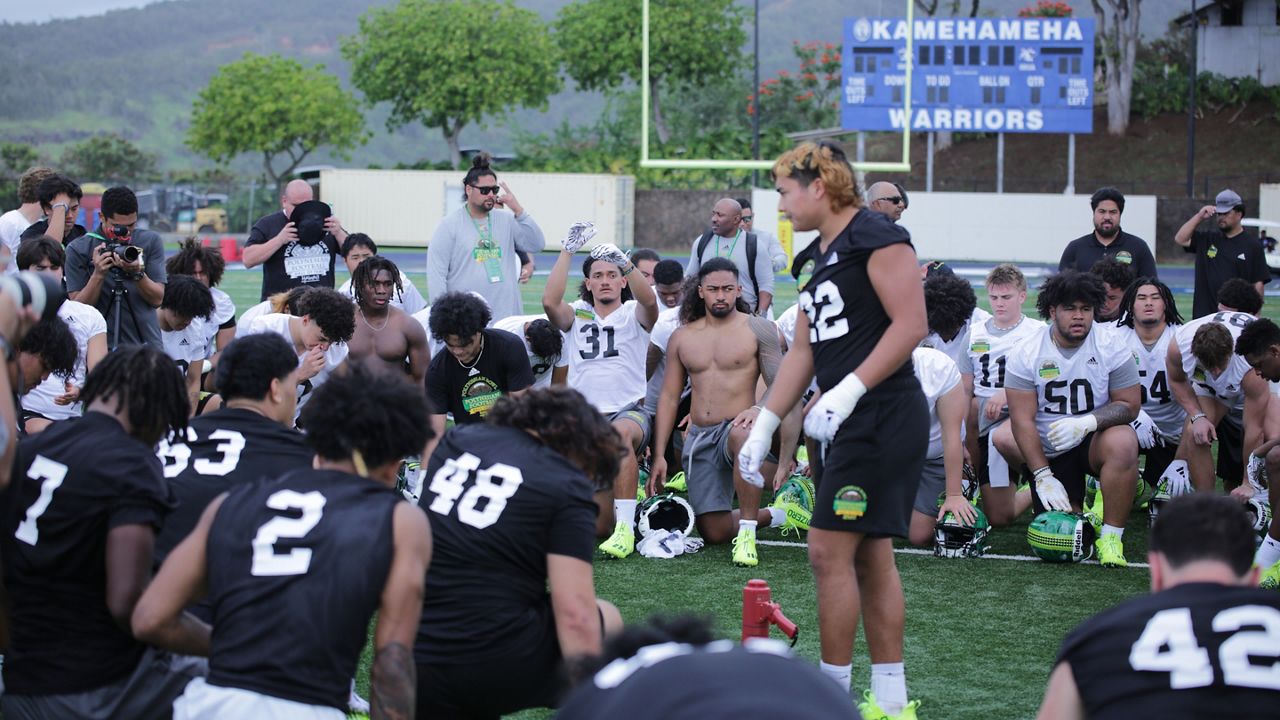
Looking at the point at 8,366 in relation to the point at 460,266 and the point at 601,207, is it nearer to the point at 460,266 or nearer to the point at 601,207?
the point at 460,266

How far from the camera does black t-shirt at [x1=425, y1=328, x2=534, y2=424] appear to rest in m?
6.95

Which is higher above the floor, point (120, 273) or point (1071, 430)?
point (120, 273)

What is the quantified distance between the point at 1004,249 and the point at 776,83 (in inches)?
1187

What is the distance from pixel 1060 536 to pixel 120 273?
17.2 feet

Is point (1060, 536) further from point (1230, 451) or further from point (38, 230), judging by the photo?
point (38, 230)

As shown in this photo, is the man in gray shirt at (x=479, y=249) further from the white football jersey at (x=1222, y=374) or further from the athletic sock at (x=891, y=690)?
the athletic sock at (x=891, y=690)

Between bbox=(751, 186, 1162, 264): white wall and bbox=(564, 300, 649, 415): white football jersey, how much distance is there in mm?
22699

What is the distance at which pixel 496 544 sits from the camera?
3619mm

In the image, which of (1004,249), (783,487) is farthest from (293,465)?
(1004,249)

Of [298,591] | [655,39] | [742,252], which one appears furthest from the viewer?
[655,39]

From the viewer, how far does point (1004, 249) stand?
31047 mm

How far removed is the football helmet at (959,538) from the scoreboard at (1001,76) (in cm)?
2169

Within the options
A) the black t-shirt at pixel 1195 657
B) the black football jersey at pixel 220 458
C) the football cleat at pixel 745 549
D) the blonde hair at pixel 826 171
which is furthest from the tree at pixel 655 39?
the black t-shirt at pixel 1195 657

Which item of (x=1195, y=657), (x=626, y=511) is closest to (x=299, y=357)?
(x=626, y=511)
